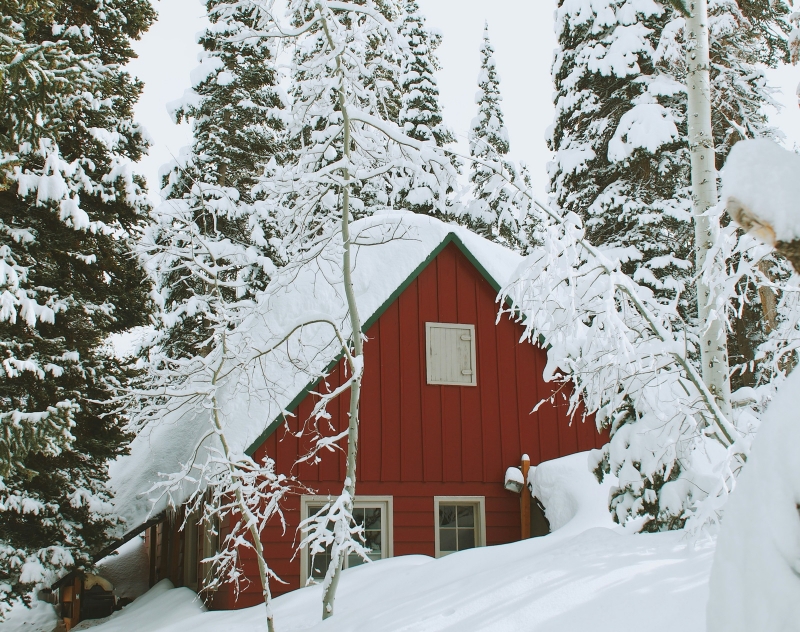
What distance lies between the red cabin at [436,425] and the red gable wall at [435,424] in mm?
17

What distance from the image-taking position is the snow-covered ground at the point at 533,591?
460 cm

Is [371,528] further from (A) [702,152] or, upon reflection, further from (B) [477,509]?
(A) [702,152]

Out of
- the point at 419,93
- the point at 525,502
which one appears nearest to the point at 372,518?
the point at 525,502

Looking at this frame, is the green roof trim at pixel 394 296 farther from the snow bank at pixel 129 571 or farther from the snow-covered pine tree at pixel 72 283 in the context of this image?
the snow bank at pixel 129 571

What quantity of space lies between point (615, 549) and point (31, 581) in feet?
24.7

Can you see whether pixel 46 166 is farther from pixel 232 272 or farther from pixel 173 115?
pixel 173 115

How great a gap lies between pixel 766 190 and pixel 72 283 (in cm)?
1090

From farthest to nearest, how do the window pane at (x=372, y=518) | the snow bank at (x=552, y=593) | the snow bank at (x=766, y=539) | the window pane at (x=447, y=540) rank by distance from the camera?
the window pane at (x=447, y=540)
the window pane at (x=372, y=518)
the snow bank at (x=552, y=593)
the snow bank at (x=766, y=539)

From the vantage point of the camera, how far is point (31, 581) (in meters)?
9.52

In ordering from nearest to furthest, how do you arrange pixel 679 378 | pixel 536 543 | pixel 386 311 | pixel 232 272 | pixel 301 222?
pixel 679 378 < pixel 301 222 < pixel 536 543 < pixel 386 311 < pixel 232 272

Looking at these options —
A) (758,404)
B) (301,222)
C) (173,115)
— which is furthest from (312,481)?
(173,115)

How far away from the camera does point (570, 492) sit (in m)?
10.4

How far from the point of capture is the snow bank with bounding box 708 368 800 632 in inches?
54.6

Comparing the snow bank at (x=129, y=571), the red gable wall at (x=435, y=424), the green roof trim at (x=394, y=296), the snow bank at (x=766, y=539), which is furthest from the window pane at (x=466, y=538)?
the snow bank at (x=766, y=539)
